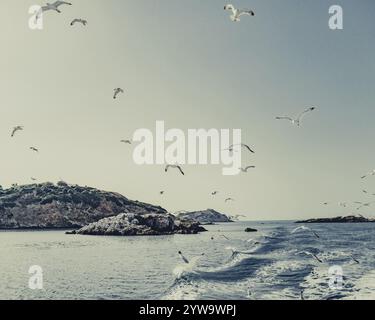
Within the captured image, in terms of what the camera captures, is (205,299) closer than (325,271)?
Yes

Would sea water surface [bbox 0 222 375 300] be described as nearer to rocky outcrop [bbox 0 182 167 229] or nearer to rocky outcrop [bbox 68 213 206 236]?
rocky outcrop [bbox 68 213 206 236]

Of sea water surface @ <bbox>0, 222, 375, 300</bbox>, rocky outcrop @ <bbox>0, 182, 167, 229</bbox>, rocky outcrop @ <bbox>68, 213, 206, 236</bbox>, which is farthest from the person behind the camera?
rocky outcrop @ <bbox>0, 182, 167, 229</bbox>

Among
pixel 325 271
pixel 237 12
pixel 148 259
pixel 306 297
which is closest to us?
pixel 237 12

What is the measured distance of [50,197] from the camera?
198 metres

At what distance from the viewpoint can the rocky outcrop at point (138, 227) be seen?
444 ft

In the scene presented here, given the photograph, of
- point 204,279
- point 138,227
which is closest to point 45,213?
point 138,227

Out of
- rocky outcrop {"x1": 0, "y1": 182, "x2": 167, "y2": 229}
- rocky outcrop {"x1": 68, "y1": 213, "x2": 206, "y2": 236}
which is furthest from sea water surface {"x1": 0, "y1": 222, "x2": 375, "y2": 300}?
rocky outcrop {"x1": 0, "y1": 182, "x2": 167, "y2": 229}

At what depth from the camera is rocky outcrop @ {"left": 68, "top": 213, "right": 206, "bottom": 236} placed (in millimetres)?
135375

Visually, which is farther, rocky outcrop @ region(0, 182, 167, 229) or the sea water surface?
rocky outcrop @ region(0, 182, 167, 229)
